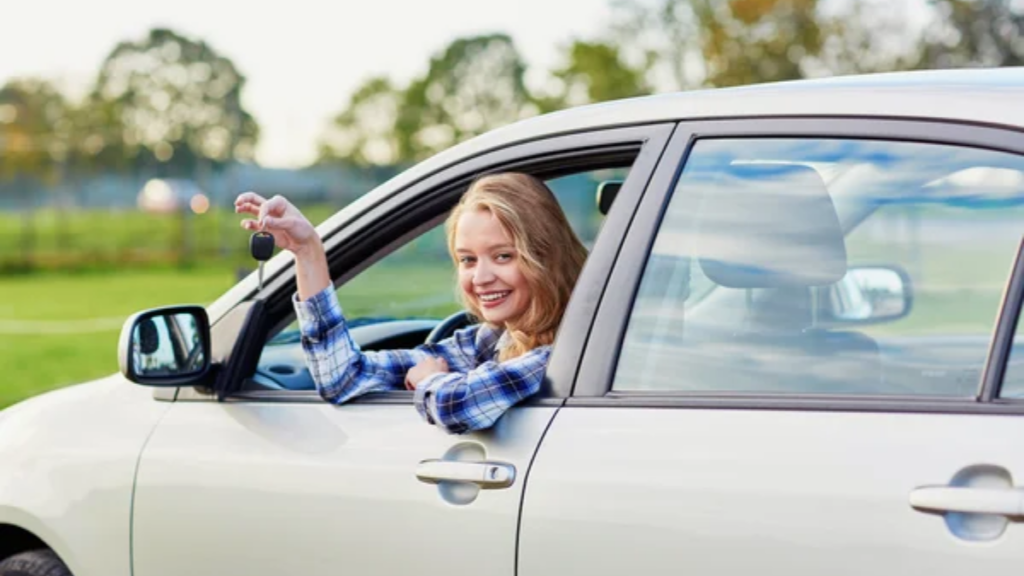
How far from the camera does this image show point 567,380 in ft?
Result: 8.46

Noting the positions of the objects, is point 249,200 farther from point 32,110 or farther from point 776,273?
point 32,110

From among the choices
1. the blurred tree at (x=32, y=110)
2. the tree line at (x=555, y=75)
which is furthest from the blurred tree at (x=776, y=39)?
the blurred tree at (x=32, y=110)

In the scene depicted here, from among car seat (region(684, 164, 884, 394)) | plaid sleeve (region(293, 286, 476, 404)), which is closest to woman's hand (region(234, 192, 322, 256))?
plaid sleeve (region(293, 286, 476, 404))

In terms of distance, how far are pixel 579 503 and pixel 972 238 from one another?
2.34 ft

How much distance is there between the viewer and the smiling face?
→ 2938 millimetres

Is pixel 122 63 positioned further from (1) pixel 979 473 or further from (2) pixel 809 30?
(1) pixel 979 473

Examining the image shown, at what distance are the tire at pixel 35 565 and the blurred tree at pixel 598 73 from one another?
3578 centimetres

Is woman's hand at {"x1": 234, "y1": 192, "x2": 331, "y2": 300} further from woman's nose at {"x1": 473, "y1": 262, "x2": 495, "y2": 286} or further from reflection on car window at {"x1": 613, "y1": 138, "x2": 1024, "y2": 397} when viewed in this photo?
reflection on car window at {"x1": 613, "y1": 138, "x2": 1024, "y2": 397}

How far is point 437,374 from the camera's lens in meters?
2.77

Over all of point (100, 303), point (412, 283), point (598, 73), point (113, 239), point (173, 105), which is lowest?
point (412, 283)

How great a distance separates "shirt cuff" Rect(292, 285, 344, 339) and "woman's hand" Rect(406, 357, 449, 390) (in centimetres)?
18

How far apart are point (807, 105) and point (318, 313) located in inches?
42.1

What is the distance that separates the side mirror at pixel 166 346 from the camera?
3098 mm

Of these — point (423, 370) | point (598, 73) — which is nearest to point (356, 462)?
point (423, 370)
